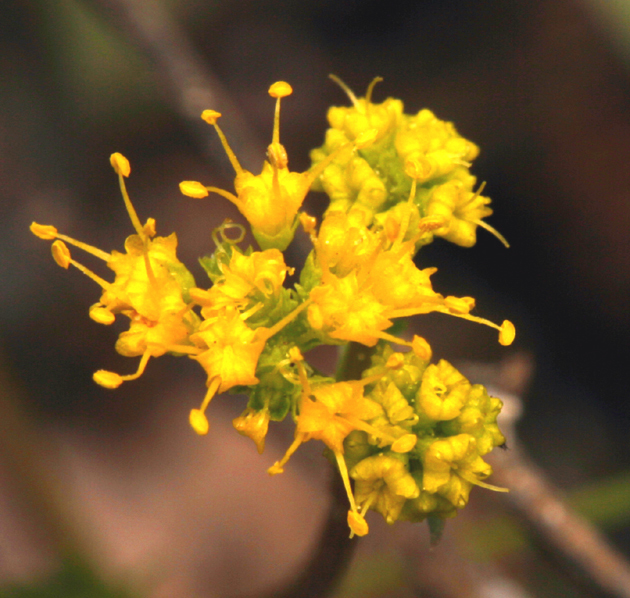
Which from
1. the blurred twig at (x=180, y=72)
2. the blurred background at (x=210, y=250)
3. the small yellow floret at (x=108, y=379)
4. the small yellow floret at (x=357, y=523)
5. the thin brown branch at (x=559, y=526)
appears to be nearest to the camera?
the small yellow floret at (x=357, y=523)

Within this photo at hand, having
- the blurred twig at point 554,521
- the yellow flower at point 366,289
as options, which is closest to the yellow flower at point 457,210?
the yellow flower at point 366,289

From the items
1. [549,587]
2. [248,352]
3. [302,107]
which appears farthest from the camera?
[302,107]

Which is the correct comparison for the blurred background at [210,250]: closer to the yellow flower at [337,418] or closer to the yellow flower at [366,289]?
the yellow flower at [366,289]

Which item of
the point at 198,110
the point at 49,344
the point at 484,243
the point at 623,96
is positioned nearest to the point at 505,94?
the point at 623,96

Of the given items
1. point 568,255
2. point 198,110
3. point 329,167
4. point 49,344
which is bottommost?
point 568,255

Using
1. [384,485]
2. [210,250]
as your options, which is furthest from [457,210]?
[210,250]

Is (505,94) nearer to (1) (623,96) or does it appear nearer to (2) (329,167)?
(1) (623,96)

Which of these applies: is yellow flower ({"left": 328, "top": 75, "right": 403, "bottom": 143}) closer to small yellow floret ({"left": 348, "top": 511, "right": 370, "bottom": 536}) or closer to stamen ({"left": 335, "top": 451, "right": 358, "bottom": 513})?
stamen ({"left": 335, "top": 451, "right": 358, "bottom": 513})
